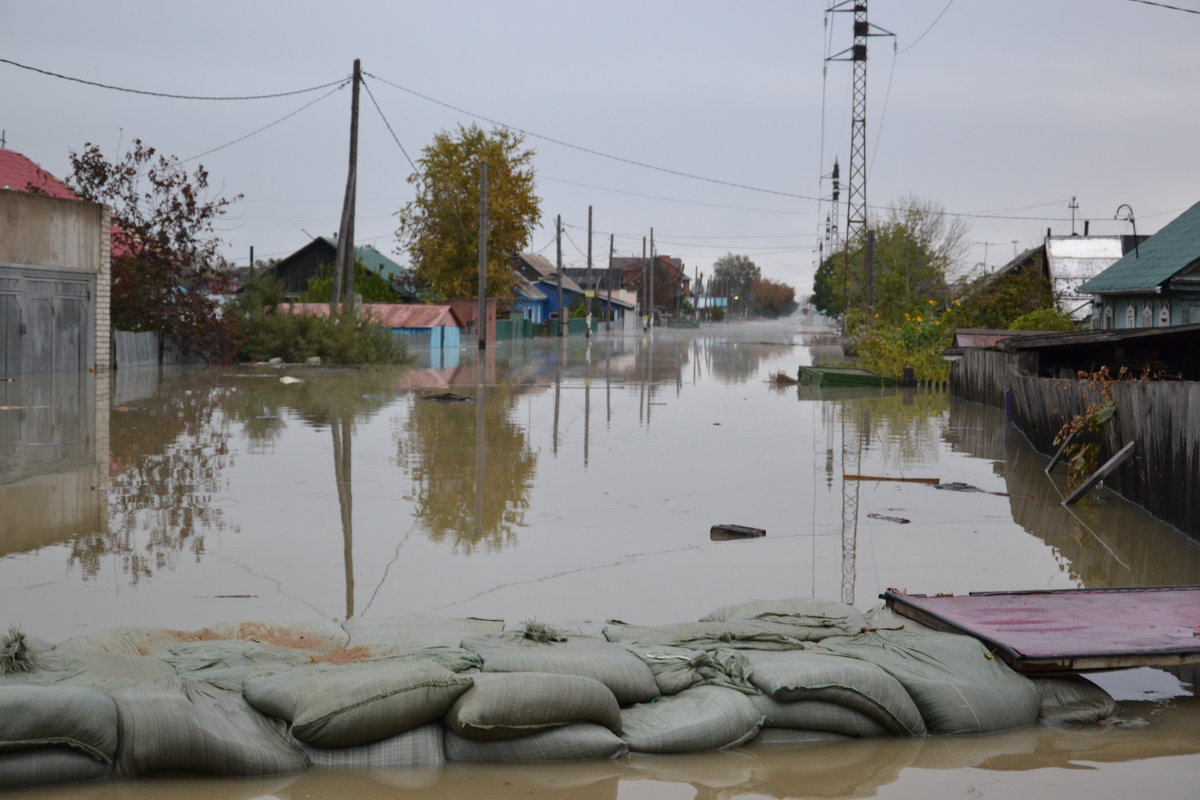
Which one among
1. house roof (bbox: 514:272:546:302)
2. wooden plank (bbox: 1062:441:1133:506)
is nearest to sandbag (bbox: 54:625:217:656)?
wooden plank (bbox: 1062:441:1133:506)

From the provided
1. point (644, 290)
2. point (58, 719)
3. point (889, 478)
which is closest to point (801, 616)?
point (58, 719)

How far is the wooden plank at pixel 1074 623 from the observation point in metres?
5.14

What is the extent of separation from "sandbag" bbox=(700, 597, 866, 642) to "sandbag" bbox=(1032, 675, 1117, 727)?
860 millimetres

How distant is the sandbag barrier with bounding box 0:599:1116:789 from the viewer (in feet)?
13.9

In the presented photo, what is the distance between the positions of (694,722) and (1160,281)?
2334 centimetres

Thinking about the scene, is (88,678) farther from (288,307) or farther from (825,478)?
(288,307)

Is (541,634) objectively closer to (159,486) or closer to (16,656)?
(16,656)

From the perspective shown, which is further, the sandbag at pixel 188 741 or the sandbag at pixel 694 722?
the sandbag at pixel 694 722

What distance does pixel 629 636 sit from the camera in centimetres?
569

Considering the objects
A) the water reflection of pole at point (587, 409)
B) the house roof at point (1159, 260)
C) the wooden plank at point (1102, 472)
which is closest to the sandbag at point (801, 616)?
the wooden plank at point (1102, 472)

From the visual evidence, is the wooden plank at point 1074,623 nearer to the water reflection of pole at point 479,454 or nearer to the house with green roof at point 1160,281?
the water reflection of pole at point 479,454

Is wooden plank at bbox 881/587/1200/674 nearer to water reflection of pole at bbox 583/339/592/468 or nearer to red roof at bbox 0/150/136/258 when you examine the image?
water reflection of pole at bbox 583/339/592/468

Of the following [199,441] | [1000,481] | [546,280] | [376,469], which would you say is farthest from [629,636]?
[546,280]

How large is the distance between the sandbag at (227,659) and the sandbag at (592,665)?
820 millimetres
